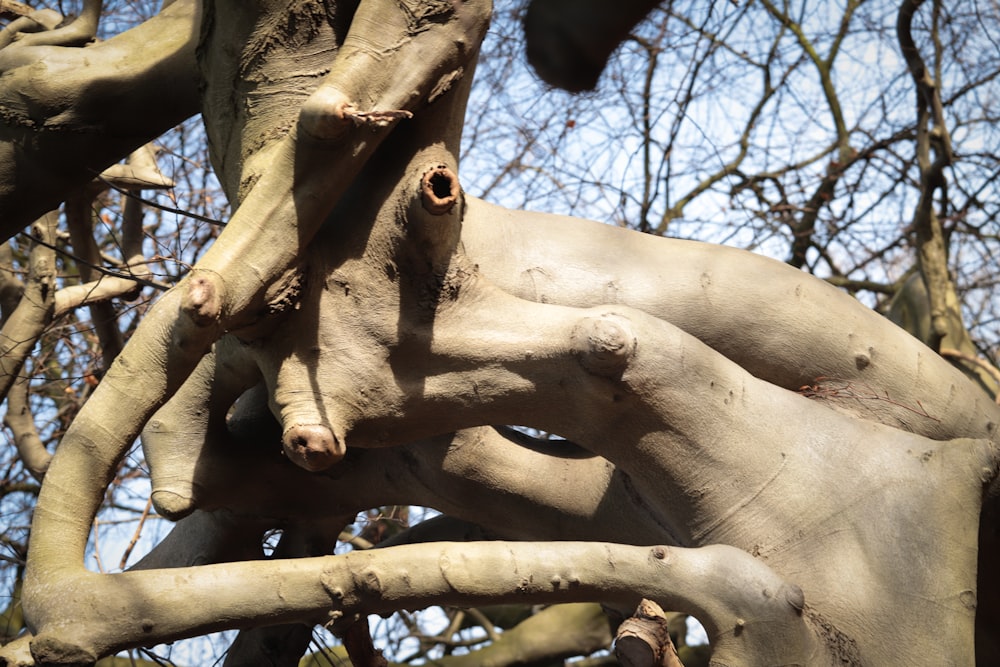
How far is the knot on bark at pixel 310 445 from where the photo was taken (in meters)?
2.26

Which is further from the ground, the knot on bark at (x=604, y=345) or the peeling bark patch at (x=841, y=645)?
the knot on bark at (x=604, y=345)

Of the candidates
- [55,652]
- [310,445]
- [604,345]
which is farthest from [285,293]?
[55,652]

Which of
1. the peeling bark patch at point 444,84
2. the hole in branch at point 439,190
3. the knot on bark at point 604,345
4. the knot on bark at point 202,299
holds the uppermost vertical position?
the peeling bark patch at point 444,84

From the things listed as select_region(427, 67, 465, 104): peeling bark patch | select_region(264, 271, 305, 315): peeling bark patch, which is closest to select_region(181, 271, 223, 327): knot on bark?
select_region(264, 271, 305, 315): peeling bark patch

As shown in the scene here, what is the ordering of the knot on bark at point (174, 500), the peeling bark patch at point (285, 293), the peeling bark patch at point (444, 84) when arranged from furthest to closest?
the knot on bark at point (174, 500), the peeling bark patch at point (444, 84), the peeling bark patch at point (285, 293)

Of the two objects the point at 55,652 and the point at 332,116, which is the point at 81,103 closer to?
the point at 332,116

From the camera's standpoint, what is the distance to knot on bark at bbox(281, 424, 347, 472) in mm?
2260

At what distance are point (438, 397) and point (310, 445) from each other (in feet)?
1.12

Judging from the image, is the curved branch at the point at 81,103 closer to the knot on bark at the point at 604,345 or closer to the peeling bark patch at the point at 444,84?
the peeling bark patch at the point at 444,84

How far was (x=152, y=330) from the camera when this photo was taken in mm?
2389

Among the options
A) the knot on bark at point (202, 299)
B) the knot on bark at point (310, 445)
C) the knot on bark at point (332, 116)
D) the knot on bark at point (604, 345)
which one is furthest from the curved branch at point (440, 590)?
the knot on bark at point (332, 116)

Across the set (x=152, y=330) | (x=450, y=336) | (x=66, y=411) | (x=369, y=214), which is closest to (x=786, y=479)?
(x=450, y=336)

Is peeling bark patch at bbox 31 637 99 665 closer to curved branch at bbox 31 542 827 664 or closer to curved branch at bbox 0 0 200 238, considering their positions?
curved branch at bbox 31 542 827 664

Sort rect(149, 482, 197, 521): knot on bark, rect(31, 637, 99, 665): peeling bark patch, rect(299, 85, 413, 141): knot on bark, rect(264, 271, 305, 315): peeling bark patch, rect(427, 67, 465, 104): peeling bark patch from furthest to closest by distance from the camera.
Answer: rect(149, 482, 197, 521): knot on bark, rect(427, 67, 465, 104): peeling bark patch, rect(264, 271, 305, 315): peeling bark patch, rect(299, 85, 413, 141): knot on bark, rect(31, 637, 99, 665): peeling bark patch
